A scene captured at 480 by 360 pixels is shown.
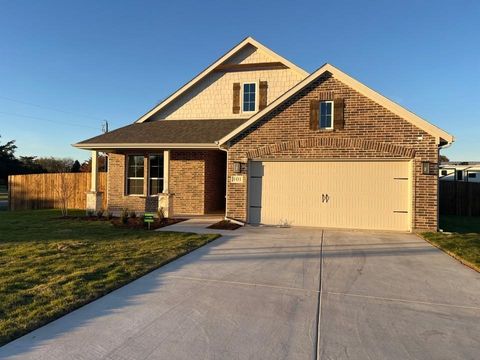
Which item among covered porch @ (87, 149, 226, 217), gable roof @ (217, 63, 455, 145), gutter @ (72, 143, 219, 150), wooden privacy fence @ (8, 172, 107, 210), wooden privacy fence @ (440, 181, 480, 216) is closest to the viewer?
gable roof @ (217, 63, 455, 145)

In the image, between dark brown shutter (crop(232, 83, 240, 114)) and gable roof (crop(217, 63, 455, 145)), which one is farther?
dark brown shutter (crop(232, 83, 240, 114))

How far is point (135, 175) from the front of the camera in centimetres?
1509

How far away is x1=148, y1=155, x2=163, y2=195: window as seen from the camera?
14719mm

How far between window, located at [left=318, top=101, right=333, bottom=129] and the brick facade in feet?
17.0

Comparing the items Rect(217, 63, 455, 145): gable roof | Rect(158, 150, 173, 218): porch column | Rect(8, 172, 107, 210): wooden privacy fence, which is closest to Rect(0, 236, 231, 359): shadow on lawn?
Rect(158, 150, 173, 218): porch column

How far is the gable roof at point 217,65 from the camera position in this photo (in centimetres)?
1468

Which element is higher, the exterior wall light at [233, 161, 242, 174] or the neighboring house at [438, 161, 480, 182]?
the neighboring house at [438, 161, 480, 182]

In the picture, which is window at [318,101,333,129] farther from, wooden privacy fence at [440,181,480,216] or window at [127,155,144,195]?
wooden privacy fence at [440,181,480,216]

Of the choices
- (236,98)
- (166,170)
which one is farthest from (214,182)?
(236,98)

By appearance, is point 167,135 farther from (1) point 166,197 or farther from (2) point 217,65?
(2) point 217,65

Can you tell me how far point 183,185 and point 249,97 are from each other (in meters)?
4.91

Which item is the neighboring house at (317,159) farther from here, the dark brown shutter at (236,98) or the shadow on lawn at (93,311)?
the shadow on lawn at (93,311)

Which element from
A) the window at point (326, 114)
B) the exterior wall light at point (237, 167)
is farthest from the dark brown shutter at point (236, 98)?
the window at point (326, 114)

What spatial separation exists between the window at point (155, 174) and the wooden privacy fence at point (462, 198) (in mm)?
14988
